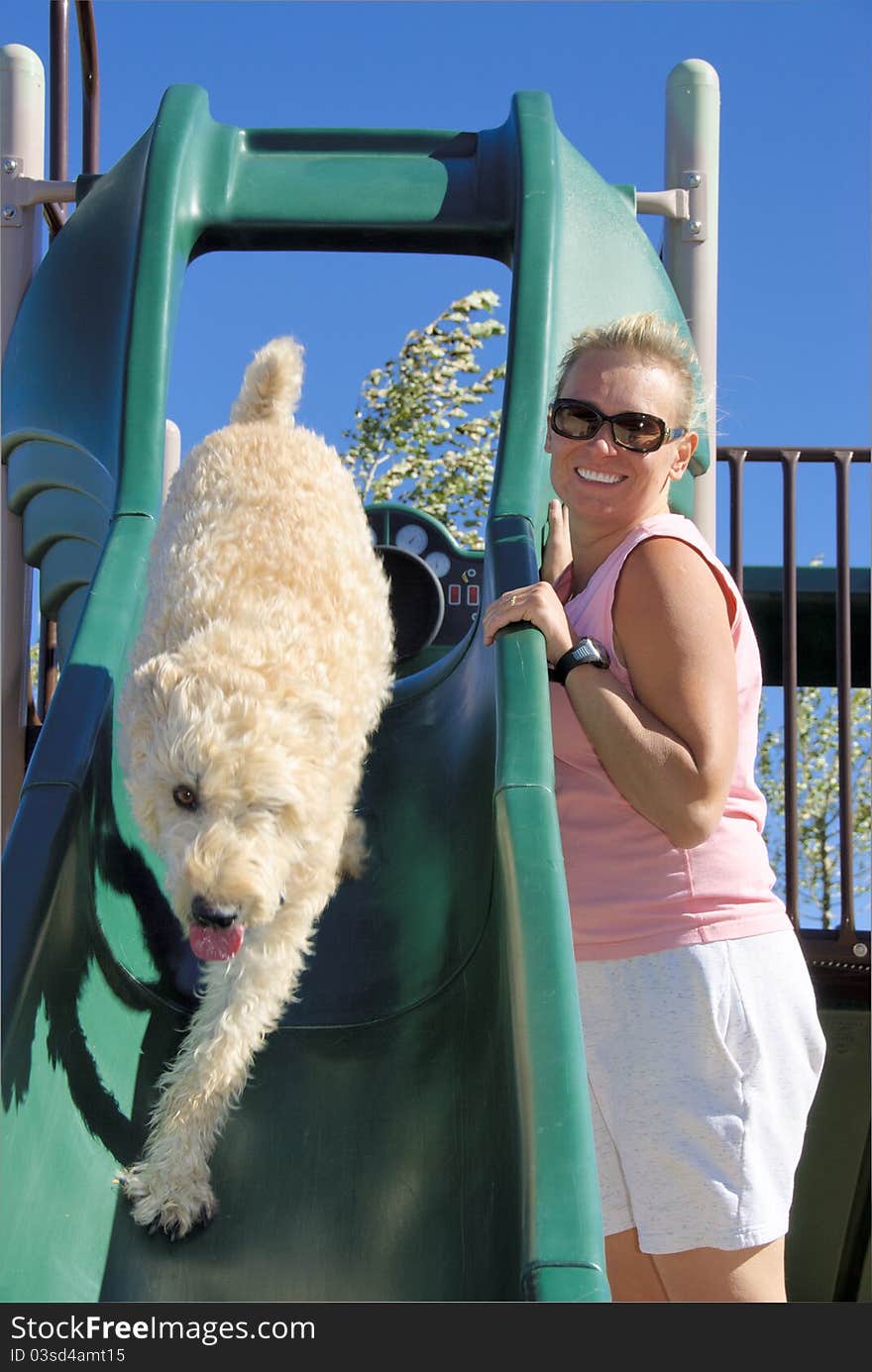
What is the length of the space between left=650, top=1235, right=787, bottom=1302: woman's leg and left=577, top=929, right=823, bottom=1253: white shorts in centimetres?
3

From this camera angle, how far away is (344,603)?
400cm

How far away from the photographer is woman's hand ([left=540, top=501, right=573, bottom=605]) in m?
3.47

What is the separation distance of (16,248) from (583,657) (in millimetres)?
4462

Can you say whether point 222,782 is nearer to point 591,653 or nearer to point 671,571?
point 591,653

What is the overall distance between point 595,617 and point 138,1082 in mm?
1657

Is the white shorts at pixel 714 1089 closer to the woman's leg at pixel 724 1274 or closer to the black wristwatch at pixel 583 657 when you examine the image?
the woman's leg at pixel 724 1274

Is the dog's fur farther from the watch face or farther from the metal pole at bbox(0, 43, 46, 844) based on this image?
the metal pole at bbox(0, 43, 46, 844)

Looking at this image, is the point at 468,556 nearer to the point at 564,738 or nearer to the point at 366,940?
the point at 366,940

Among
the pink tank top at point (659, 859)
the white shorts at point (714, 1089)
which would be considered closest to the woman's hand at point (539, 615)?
the pink tank top at point (659, 859)

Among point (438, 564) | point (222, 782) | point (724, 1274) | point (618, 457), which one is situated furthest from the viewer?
point (438, 564)

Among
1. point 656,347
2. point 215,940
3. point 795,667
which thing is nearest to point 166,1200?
point 215,940

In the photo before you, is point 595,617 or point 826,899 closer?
point 595,617

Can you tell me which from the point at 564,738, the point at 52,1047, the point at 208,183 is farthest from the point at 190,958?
the point at 208,183

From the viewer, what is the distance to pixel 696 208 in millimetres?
5949
